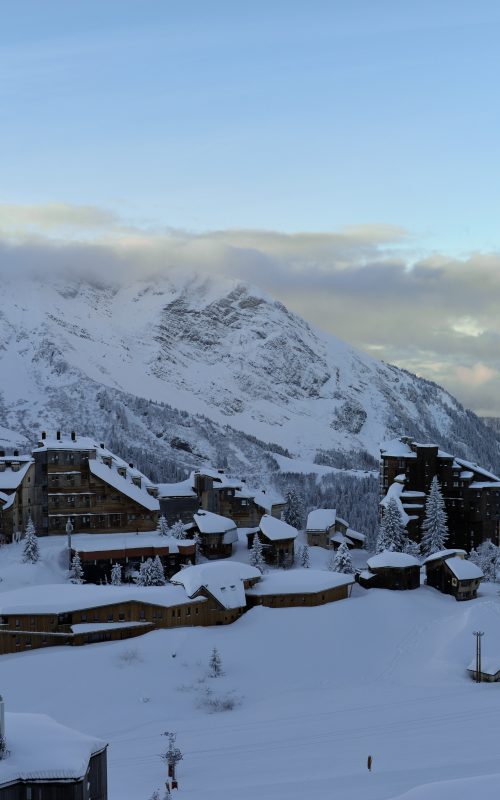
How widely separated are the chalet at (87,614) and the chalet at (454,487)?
167ft

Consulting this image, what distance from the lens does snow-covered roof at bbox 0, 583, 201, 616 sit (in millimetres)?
71812

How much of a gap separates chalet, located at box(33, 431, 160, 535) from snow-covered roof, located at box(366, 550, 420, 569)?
28046 millimetres

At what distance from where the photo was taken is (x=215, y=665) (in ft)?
220

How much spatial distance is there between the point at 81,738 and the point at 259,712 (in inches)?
1070

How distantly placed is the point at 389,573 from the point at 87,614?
109ft

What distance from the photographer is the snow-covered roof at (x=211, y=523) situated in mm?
103938

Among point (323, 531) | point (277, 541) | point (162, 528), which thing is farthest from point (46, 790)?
point (323, 531)

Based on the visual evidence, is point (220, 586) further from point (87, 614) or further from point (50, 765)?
point (50, 765)

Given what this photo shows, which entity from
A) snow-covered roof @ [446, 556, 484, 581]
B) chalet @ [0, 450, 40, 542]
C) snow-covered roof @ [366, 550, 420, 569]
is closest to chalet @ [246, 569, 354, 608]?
snow-covered roof @ [366, 550, 420, 569]

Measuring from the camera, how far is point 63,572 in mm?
90000

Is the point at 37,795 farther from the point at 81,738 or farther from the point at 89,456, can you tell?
the point at 89,456

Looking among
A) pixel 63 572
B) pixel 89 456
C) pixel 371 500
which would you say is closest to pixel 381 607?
pixel 63 572

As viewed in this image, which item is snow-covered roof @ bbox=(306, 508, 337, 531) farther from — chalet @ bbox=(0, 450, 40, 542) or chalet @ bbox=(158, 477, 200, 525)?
chalet @ bbox=(0, 450, 40, 542)

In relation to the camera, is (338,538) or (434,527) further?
(338,538)
